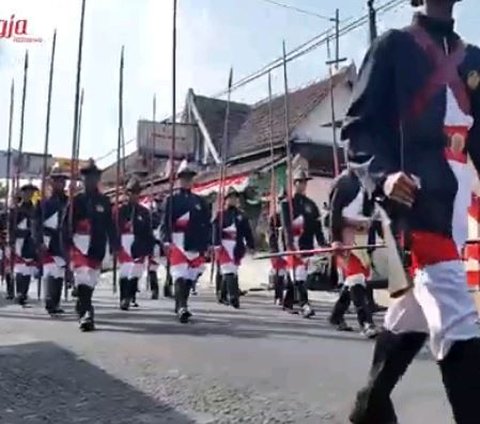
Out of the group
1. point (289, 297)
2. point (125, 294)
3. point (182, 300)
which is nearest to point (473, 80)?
point (182, 300)

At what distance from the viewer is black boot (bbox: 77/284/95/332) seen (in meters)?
8.16

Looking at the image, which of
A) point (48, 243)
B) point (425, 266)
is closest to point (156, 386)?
point (425, 266)

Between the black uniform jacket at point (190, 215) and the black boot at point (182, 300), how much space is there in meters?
0.52

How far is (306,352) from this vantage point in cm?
652

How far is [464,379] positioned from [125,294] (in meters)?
8.98

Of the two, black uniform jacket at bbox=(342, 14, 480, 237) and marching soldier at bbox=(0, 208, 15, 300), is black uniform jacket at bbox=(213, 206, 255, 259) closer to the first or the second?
marching soldier at bbox=(0, 208, 15, 300)

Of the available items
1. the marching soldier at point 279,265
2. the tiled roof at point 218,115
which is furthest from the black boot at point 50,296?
the tiled roof at point 218,115

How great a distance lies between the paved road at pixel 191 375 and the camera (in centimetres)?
434

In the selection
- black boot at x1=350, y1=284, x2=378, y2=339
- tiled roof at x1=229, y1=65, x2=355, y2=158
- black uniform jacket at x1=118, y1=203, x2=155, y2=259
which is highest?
tiled roof at x1=229, y1=65, x2=355, y2=158

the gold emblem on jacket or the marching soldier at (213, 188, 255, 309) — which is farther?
the marching soldier at (213, 188, 255, 309)

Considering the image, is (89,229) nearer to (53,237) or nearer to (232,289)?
(53,237)

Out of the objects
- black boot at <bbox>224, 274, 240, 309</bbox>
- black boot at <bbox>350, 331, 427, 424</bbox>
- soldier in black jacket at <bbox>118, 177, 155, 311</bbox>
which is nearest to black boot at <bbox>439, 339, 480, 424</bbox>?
black boot at <bbox>350, 331, 427, 424</bbox>

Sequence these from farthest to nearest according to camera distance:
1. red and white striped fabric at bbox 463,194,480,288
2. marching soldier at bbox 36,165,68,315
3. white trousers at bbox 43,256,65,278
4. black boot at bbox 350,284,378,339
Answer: white trousers at bbox 43,256,65,278
marching soldier at bbox 36,165,68,315
red and white striped fabric at bbox 463,194,480,288
black boot at bbox 350,284,378,339

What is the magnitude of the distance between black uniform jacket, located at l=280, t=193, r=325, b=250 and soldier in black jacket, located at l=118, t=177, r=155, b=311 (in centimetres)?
245
